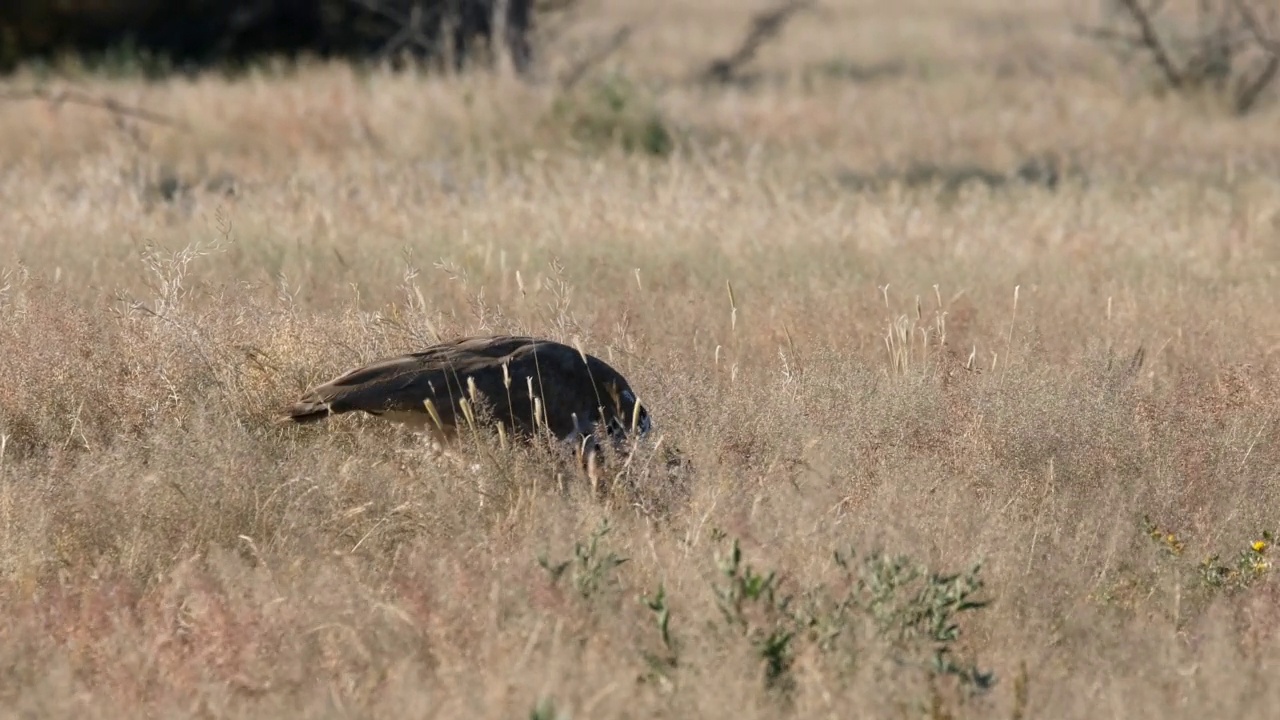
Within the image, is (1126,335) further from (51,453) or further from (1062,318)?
(51,453)

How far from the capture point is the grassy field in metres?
3.61

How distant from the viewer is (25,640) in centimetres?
373

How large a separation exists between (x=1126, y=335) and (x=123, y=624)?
383 cm

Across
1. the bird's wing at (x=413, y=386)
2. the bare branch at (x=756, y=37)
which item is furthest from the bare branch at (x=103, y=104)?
the bird's wing at (x=413, y=386)

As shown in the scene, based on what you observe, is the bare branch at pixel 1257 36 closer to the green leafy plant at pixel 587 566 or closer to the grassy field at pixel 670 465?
the grassy field at pixel 670 465

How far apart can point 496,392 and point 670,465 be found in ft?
1.74

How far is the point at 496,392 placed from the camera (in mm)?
4656

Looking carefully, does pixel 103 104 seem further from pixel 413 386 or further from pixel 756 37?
A: pixel 756 37

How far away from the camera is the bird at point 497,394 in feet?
15.0

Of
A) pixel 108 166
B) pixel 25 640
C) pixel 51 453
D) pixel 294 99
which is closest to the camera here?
pixel 25 640

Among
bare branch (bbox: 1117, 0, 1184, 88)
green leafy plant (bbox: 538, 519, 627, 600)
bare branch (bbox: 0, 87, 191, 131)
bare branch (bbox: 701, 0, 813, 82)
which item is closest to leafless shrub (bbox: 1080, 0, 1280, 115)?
bare branch (bbox: 1117, 0, 1184, 88)

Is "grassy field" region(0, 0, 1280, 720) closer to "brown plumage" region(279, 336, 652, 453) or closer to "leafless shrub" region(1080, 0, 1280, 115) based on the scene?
"brown plumage" region(279, 336, 652, 453)

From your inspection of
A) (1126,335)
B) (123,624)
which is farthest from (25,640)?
(1126,335)

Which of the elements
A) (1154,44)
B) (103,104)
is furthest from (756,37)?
(103,104)
